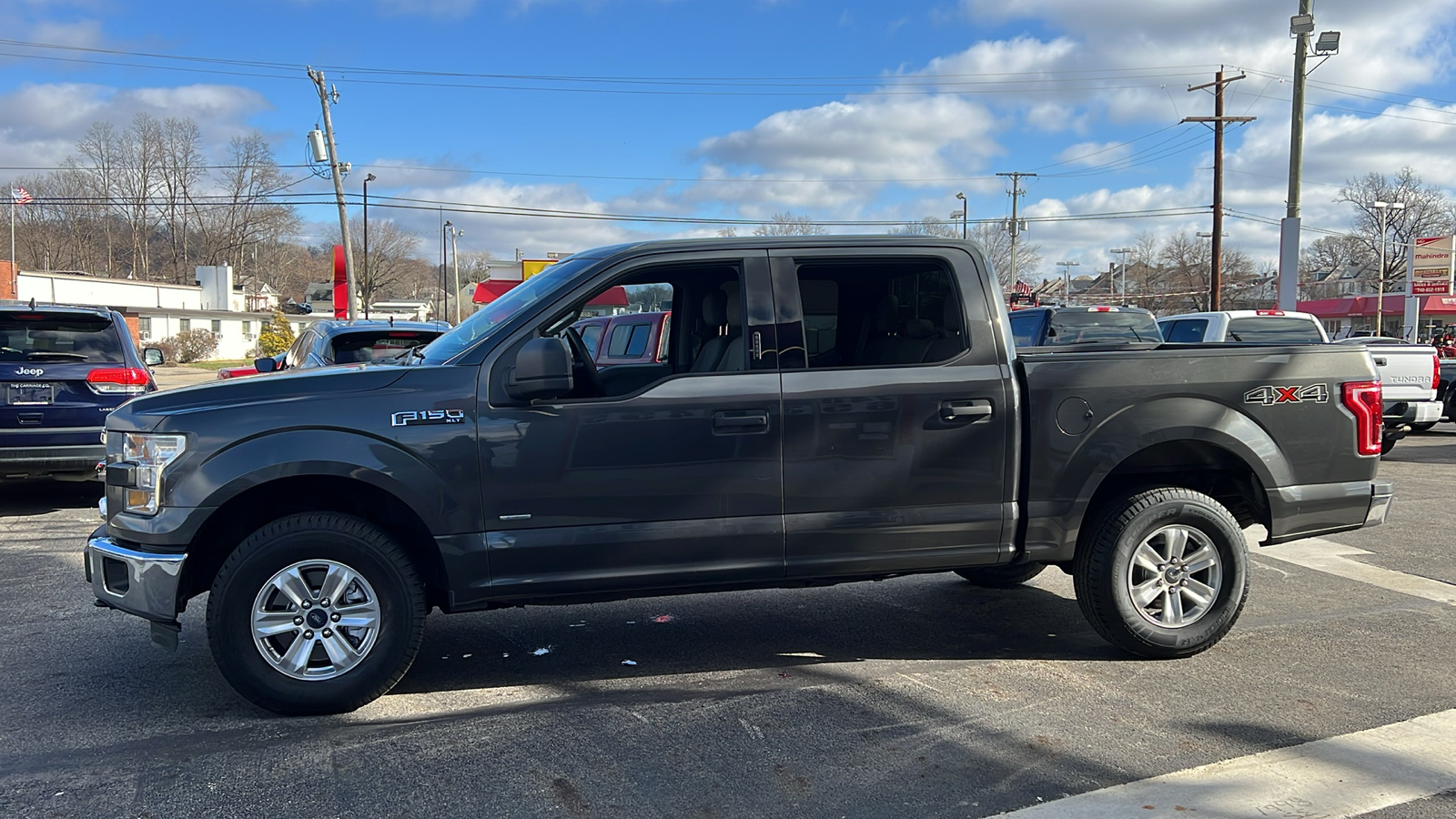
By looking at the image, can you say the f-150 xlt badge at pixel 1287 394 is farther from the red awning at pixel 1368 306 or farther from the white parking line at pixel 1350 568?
the red awning at pixel 1368 306

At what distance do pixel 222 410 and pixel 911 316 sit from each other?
10.3ft

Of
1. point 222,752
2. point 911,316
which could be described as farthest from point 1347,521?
point 222,752

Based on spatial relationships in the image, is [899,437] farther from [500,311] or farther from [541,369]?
[500,311]

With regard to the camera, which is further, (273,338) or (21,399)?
(273,338)

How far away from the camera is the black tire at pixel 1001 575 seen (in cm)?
620

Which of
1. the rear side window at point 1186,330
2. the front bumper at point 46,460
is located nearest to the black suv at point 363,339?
the front bumper at point 46,460

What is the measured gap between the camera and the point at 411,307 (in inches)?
2378

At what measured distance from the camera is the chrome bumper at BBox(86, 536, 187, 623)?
4094 millimetres

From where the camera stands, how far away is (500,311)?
15.4 ft

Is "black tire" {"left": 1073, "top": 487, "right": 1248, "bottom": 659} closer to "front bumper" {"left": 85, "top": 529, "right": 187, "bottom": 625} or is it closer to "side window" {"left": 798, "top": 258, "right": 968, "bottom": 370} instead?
"side window" {"left": 798, "top": 258, "right": 968, "bottom": 370}

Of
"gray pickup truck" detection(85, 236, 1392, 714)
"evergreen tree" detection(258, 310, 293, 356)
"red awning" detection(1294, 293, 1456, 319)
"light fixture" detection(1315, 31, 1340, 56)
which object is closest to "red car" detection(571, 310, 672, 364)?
"gray pickup truck" detection(85, 236, 1392, 714)

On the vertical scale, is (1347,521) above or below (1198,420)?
below

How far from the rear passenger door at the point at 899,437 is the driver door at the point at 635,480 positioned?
136 millimetres

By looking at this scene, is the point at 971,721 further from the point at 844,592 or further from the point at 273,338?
the point at 273,338
